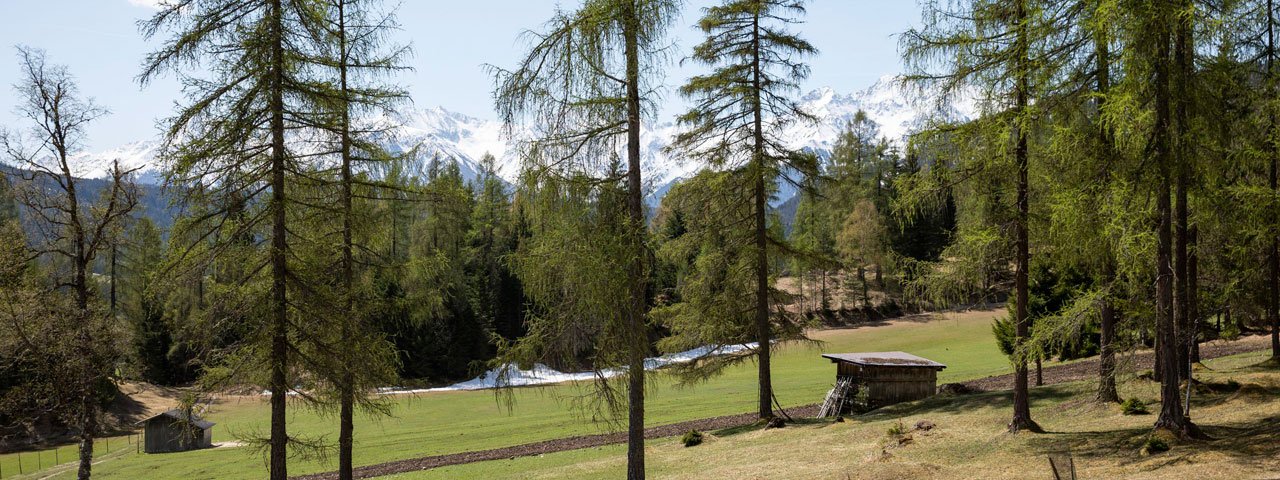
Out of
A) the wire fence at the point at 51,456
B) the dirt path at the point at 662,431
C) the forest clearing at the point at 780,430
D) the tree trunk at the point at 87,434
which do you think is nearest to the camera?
the forest clearing at the point at 780,430

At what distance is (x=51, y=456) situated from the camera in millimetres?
30891

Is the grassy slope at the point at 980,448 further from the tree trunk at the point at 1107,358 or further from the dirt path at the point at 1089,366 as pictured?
the dirt path at the point at 1089,366

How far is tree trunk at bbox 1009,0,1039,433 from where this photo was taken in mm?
12469

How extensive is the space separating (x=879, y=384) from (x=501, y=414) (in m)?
18.6

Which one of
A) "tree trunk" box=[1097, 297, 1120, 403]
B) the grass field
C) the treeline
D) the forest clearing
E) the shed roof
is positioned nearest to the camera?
the treeline

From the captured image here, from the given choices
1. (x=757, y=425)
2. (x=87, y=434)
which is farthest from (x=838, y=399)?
(x=87, y=434)

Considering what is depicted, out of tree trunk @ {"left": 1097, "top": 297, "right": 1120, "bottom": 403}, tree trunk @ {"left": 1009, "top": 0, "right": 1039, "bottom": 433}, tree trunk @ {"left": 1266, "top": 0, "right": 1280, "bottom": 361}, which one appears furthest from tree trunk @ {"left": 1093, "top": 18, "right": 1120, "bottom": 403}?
tree trunk @ {"left": 1266, "top": 0, "right": 1280, "bottom": 361}

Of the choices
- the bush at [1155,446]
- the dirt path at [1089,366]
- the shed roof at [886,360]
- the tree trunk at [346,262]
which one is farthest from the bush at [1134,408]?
the tree trunk at [346,262]

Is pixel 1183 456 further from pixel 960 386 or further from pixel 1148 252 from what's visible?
pixel 960 386

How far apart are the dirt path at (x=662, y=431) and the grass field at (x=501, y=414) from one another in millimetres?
1142

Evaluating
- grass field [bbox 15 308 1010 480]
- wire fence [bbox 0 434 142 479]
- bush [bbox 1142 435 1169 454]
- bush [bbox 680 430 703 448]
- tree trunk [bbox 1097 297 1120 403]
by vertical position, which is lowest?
wire fence [bbox 0 434 142 479]

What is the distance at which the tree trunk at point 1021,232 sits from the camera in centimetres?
1247

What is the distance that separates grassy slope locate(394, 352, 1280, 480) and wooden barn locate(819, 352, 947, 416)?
110cm

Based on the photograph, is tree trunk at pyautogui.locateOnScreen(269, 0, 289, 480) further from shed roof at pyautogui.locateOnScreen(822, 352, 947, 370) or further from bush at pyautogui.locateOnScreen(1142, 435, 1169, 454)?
shed roof at pyautogui.locateOnScreen(822, 352, 947, 370)
